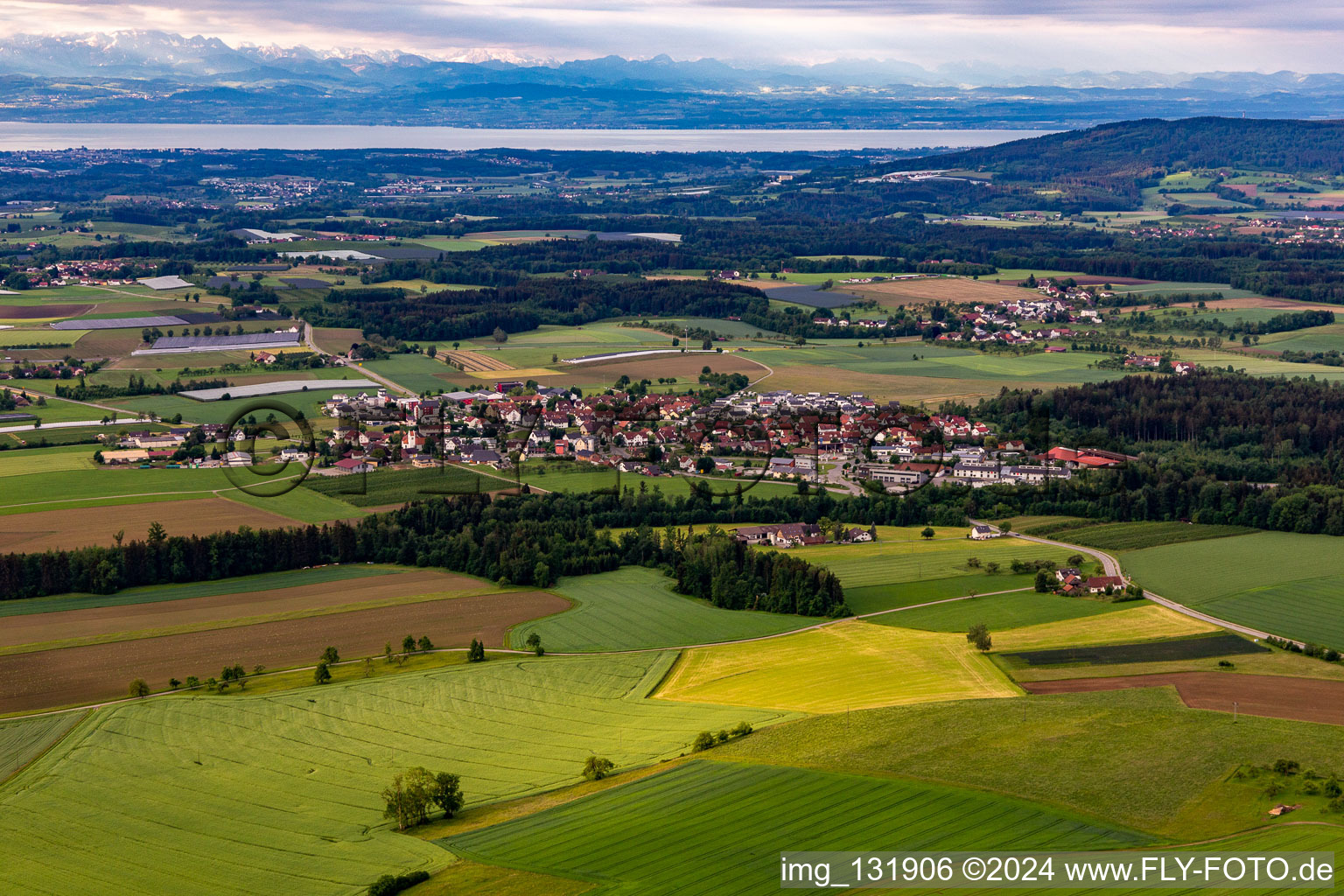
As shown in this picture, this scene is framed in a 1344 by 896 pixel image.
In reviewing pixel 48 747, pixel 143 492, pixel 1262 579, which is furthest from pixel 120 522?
pixel 1262 579

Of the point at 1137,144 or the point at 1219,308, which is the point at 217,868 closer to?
the point at 1219,308

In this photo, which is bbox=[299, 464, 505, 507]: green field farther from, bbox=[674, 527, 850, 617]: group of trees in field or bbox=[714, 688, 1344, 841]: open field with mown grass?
bbox=[714, 688, 1344, 841]: open field with mown grass

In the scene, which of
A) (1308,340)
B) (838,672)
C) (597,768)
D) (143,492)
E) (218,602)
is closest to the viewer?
(597,768)

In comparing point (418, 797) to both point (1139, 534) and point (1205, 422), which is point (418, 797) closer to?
point (1139, 534)

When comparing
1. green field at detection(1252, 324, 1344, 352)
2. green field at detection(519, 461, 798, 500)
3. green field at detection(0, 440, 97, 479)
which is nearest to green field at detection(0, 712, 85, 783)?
green field at detection(519, 461, 798, 500)

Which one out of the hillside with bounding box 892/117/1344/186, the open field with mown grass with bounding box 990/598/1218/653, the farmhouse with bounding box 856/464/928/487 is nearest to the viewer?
the open field with mown grass with bounding box 990/598/1218/653

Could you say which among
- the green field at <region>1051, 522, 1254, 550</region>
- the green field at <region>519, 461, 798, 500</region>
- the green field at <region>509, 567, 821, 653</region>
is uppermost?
the green field at <region>519, 461, 798, 500</region>
